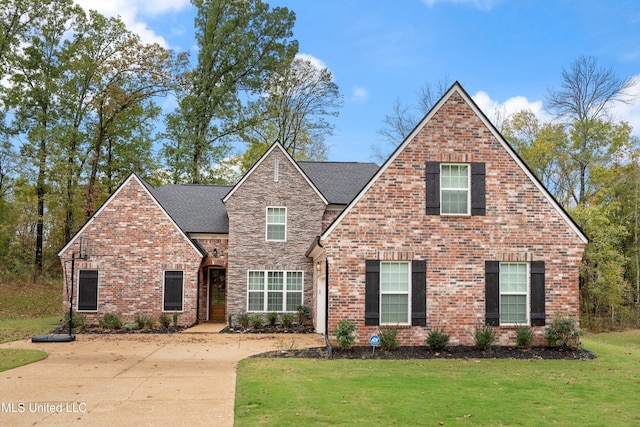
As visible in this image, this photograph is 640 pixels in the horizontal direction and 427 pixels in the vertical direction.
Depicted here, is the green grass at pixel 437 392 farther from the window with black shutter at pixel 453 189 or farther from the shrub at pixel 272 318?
the shrub at pixel 272 318

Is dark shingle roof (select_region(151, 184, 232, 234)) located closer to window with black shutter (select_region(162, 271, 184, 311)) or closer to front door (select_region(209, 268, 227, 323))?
front door (select_region(209, 268, 227, 323))

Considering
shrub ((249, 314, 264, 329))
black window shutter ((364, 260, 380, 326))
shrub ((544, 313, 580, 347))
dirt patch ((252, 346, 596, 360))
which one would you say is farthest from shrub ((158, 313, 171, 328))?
shrub ((544, 313, 580, 347))

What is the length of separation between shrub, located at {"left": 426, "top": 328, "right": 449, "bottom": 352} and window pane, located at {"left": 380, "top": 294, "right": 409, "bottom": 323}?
0.81 m

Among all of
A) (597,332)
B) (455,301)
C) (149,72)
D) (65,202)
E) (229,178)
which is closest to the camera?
(455,301)

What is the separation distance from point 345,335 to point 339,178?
406 inches

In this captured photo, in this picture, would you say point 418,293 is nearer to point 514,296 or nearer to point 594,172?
point 514,296

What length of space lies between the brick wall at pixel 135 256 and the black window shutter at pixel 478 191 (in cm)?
1049

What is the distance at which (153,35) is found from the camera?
110 feet

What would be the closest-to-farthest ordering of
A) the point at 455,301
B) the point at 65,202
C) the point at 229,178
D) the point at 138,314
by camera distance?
the point at 455,301 < the point at 138,314 < the point at 65,202 < the point at 229,178

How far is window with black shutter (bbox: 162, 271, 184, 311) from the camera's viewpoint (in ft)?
64.0

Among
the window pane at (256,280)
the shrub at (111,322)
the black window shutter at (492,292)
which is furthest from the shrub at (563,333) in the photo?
the shrub at (111,322)

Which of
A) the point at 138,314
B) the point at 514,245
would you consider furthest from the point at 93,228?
the point at 514,245

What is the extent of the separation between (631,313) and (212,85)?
29.4 metres

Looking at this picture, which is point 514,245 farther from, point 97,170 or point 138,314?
point 97,170
